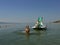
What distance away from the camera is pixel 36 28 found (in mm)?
63344

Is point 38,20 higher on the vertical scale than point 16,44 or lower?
higher

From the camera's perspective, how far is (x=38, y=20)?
6962 centimetres

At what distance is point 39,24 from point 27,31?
62.2 feet

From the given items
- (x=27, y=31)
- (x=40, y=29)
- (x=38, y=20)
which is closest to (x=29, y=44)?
(x=27, y=31)

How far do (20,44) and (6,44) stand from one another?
2.70 m

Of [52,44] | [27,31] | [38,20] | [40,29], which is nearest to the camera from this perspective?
[52,44]

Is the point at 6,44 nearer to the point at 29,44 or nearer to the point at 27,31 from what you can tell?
the point at 29,44

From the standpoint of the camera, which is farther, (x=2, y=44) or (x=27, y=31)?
(x=27, y=31)

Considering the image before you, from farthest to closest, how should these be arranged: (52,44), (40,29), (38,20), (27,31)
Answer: (38,20) < (40,29) < (27,31) < (52,44)

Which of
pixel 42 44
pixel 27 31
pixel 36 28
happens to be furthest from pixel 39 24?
pixel 42 44

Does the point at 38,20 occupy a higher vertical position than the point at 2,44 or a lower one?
→ higher

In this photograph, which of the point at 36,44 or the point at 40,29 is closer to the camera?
the point at 36,44

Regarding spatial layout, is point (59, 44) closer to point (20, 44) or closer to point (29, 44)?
point (29, 44)

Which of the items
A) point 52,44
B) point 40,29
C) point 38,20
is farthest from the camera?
point 38,20
